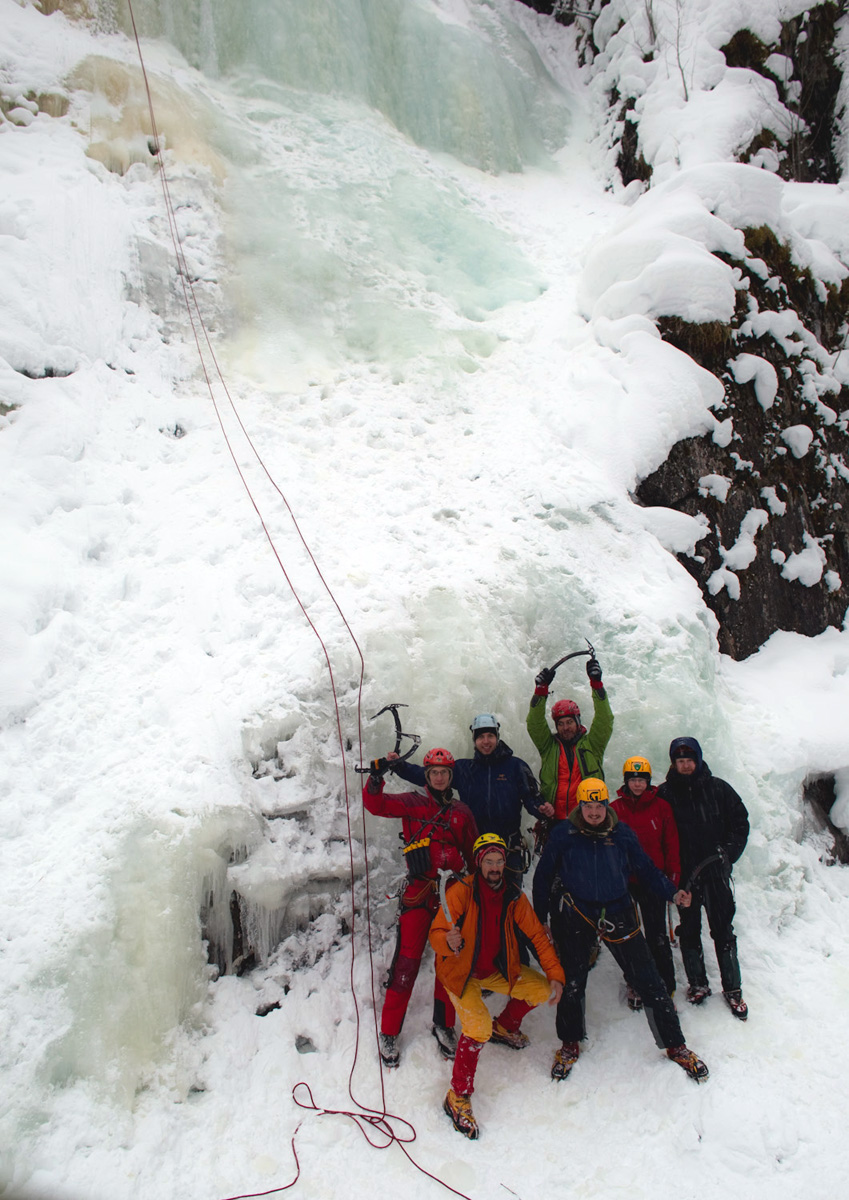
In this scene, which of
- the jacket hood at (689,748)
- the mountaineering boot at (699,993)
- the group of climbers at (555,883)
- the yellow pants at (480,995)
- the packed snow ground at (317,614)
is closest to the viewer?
the packed snow ground at (317,614)

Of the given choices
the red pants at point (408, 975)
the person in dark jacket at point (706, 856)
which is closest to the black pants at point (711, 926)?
the person in dark jacket at point (706, 856)

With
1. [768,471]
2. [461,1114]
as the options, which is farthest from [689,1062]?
[768,471]

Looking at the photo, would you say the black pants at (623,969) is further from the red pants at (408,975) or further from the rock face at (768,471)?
the rock face at (768,471)

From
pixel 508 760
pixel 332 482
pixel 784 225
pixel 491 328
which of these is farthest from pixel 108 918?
pixel 784 225

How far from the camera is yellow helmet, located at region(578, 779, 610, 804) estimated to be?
3.59m

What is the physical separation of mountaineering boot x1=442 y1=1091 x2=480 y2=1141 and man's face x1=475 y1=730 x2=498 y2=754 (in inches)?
67.8

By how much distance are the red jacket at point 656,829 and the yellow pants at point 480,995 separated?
1003 millimetres

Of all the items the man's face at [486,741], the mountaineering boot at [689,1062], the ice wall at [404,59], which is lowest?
the mountaineering boot at [689,1062]

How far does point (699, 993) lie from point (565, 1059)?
91 centimetres

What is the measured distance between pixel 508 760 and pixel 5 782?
2831 millimetres

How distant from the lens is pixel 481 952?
3.43 metres

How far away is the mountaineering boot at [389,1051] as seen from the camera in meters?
3.58

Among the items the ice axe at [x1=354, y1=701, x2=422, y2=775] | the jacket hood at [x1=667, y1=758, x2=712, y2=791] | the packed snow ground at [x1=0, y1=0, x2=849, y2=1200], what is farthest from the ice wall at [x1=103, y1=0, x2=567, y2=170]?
the jacket hood at [x1=667, y1=758, x2=712, y2=791]

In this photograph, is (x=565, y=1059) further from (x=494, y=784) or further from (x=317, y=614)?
(x=317, y=614)
